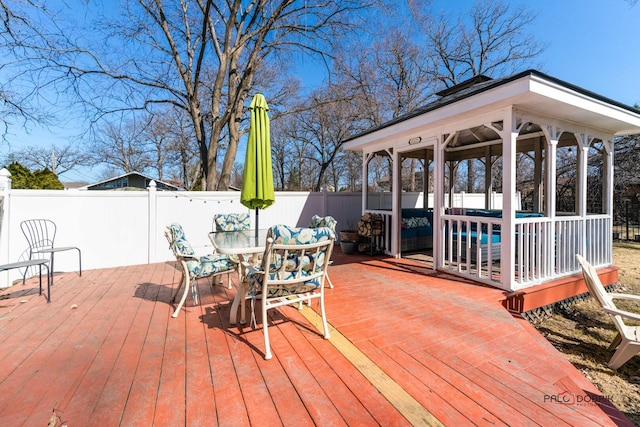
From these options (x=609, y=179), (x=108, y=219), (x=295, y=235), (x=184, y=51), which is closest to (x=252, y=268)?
(x=295, y=235)

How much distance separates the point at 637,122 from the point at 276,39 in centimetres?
828

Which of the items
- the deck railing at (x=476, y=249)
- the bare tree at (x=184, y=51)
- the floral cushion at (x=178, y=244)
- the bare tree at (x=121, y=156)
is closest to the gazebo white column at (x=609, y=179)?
the deck railing at (x=476, y=249)

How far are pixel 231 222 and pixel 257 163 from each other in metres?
1.52

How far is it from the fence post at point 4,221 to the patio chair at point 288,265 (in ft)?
14.8

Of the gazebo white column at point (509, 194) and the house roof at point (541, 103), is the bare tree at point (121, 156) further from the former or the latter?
the gazebo white column at point (509, 194)

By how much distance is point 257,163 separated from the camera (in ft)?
12.7

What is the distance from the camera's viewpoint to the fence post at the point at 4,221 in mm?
4383

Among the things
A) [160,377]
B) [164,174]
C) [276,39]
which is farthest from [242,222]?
[164,174]

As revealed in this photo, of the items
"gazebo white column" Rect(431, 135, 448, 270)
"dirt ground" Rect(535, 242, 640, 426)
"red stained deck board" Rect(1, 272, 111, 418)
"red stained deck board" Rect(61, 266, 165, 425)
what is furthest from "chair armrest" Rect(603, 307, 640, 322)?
"red stained deck board" Rect(1, 272, 111, 418)

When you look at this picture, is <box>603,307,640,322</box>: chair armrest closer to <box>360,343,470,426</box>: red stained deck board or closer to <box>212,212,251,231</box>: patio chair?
<box>360,343,470,426</box>: red stained deck board

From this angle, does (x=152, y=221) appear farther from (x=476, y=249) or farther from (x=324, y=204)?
(x=476, y=249)

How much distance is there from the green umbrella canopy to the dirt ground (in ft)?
12.5

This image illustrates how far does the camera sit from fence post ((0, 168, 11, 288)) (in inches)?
173

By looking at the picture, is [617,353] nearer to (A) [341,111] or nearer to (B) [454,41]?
(A) [341,111]
